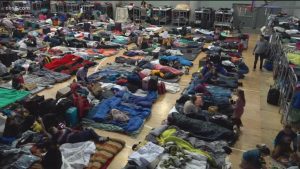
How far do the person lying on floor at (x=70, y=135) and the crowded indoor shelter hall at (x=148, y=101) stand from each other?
27 millimetres

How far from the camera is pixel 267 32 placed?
1568 cm

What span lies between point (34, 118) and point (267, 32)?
12.5m

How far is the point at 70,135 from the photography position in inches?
284

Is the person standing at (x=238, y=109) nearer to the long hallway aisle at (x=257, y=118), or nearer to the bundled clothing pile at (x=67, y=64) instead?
the long hallway aisle at (x=257, y=118)

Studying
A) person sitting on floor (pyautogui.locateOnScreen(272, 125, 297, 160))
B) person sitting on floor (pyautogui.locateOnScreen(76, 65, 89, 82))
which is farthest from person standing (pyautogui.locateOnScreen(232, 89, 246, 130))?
person sitting on floor (pyautogui.locateOnScreen(76, 65, 89, 82))

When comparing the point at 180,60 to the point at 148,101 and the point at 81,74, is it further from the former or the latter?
the point at 81,74

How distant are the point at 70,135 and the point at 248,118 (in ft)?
16.6

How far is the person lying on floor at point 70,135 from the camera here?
716 centimetres

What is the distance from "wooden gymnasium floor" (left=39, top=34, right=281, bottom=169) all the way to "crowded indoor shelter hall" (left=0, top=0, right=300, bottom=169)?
30 mm

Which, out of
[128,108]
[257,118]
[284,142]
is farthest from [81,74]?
[284,142]

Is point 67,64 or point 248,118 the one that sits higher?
point 67,64

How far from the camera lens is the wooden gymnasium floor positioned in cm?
729

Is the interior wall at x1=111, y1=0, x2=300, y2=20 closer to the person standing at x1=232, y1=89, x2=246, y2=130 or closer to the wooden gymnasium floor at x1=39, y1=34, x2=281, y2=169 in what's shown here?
the wooden gymnasium floor at x1=39, y1=34, x2=281, y2=169

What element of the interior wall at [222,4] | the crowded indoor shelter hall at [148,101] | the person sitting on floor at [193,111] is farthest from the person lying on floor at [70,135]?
the interior wall at [222,4]
